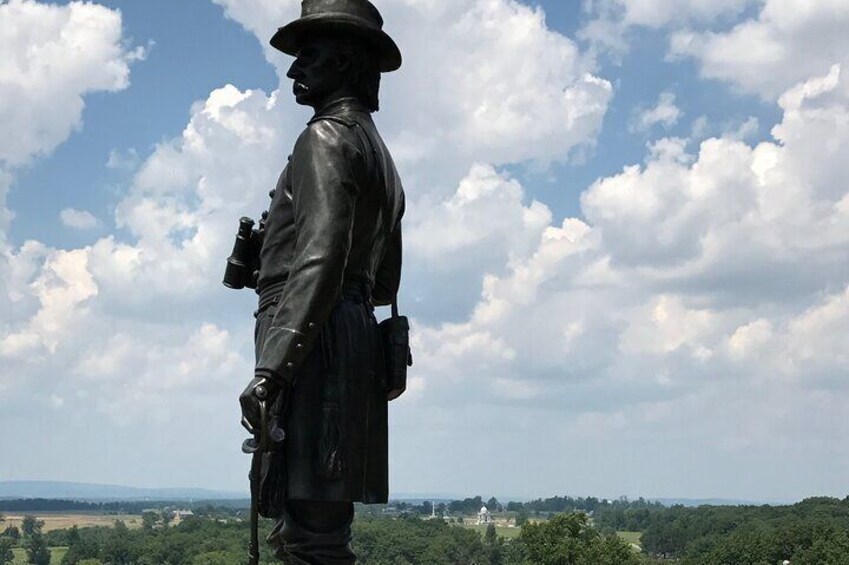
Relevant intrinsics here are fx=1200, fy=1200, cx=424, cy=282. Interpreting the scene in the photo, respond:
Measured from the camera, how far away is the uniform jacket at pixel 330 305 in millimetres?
6715

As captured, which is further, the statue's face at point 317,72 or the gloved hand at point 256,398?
the statue's face at point 317,72

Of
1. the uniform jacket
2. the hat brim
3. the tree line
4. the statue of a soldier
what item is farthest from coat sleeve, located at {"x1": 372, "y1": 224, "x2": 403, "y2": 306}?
the tree line

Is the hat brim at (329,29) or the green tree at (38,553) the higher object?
the hat brim at (329,29)

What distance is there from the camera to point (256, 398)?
6.46 metres

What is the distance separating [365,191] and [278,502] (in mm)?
1931

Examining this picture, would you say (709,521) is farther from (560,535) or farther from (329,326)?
(329,326)

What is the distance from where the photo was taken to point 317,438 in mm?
6895

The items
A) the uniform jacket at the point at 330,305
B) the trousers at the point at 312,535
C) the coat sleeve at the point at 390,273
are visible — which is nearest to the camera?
the uniform jacket at the point at 330,305

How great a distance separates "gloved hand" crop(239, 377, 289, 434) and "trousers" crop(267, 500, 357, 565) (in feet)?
2.09

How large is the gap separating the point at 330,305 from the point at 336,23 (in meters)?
1.81

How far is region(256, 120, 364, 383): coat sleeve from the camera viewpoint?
6578 mm

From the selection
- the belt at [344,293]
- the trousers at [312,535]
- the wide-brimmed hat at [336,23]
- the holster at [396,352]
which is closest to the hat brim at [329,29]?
the wide-brimmed hat at [336,23]

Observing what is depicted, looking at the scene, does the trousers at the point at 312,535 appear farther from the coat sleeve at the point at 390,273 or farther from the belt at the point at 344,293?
the coat sleeve at the point at 390,273

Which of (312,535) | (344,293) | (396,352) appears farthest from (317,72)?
(312,535)
